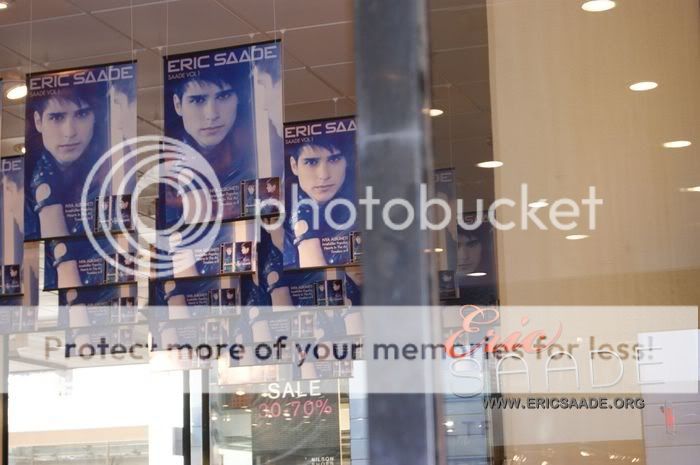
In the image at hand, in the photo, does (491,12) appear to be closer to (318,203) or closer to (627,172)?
(627,172)

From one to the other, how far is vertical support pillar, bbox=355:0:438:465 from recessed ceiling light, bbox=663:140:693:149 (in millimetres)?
831

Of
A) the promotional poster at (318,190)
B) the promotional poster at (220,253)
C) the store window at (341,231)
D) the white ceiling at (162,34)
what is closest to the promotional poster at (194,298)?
the store window at (341,231)

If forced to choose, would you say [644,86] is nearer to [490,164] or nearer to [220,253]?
[490,164]

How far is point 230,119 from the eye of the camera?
5.41m

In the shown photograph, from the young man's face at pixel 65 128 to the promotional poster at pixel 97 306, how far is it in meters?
0.81

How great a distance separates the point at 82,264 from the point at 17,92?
72.3 inches

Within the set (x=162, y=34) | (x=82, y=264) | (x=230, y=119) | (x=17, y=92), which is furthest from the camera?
(x=17, y=92)

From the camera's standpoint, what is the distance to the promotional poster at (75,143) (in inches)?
214

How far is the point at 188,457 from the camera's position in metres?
9.85

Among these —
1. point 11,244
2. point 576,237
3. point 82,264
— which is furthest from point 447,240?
point 11,244

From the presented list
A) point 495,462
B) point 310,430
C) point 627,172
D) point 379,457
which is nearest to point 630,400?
point 495,462

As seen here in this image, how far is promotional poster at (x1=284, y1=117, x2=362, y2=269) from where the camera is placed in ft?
20.2

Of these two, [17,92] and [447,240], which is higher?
[17,92]

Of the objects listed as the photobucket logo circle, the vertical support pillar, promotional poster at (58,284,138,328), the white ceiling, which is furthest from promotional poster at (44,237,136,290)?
the vertical support pillar
